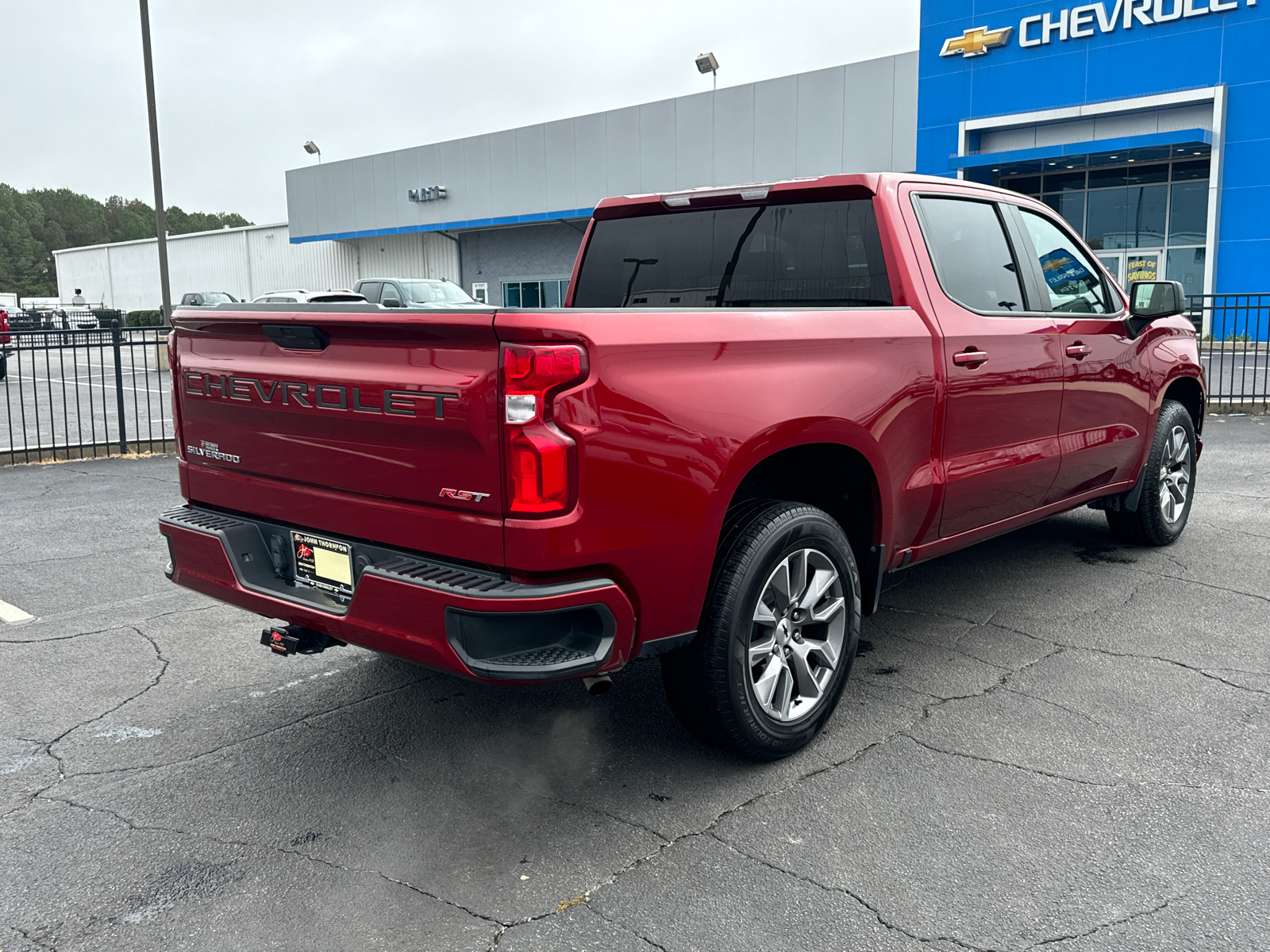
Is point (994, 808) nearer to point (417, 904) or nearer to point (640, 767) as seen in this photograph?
point (640, 767)

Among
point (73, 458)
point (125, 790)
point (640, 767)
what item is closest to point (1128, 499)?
point (640, 767)

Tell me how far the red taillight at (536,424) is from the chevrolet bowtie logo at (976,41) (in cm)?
2762

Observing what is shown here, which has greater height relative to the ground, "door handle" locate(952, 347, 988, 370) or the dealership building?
the dealership building

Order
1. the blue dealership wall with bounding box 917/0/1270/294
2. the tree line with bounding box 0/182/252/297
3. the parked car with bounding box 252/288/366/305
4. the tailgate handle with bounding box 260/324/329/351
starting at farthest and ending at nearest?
the tree line with bounding box 0/182/252/297, the blue dealership wall with bounding box 917/0/1270/294, the parked car with bounding box 252/288/366/305, the tailgate handle with bounding box 260/324/329/351

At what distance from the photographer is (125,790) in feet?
11.1

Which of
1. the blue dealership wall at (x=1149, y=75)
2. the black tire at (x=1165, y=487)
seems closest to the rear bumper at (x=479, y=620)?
the black tire at (x=1165, y=487)

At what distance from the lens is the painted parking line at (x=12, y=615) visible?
5203mm

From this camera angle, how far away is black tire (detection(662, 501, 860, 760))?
3.21 meters

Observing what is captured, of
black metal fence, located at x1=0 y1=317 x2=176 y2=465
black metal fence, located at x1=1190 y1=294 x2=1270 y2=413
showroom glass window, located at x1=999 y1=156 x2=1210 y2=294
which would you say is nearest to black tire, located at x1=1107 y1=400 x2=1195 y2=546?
black metal fence, located at x1=1190 y1=294 x2=1270 y2=413

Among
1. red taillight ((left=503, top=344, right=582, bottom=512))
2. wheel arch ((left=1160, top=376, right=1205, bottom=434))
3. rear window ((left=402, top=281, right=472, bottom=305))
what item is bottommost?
wheel arch ((left=1160, top=376, right=1205, bottom=434))

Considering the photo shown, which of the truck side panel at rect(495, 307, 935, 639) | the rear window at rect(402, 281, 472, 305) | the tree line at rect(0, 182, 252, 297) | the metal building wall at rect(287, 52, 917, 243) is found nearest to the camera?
the truck side panel at rect(495, 307, 935, 639)

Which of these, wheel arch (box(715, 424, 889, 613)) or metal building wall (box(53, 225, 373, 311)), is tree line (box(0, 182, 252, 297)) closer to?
metal building wall (box(53, 225, 373, 311))

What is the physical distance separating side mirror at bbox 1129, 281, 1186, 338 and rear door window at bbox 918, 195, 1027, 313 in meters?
1.08

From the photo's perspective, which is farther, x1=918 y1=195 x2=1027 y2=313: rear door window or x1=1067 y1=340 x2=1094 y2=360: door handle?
x1=1067 y1=340 x2=1094 y2=360: door handle
